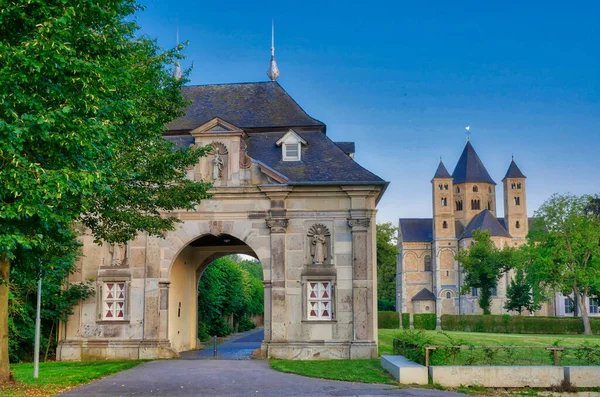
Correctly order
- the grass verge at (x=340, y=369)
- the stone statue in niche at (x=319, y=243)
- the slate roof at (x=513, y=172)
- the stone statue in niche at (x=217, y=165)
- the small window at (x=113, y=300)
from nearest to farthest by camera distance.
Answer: the grass verge at (x=340, y=369)
the stone statue in niche at (x=319, y=243)
the small window at (x=113, y=300)
the stone statue in niche at (x=217, y=165)
the slate roof at (x=513, y=172)

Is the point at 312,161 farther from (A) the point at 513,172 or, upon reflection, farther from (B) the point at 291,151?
(A) the point at 513,172

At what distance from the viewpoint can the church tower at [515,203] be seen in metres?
107

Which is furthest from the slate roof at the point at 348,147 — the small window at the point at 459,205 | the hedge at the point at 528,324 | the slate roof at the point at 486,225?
the small window at the point at 459,205

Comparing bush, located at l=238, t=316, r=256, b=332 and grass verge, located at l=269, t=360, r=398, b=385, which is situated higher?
grass verge, located at l=269, t=360, r=398, b=385

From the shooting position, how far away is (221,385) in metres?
14.6

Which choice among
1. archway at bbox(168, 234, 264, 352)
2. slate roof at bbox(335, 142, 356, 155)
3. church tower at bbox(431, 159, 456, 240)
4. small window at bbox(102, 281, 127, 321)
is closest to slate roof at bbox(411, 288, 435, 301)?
church tower at bbox(431, 159, 456, 240)

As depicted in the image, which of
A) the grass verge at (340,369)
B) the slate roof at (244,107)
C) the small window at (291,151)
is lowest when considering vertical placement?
the grass verge at (340,369)

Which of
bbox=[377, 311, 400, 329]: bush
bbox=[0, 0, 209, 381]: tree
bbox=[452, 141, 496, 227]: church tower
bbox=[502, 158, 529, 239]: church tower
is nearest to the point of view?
bbox=[0, 0, 209, 381]: tree

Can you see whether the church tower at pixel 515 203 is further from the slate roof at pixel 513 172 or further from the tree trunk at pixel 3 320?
the tree trunk at pixel 3 320

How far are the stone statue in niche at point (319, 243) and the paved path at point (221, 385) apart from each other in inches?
200

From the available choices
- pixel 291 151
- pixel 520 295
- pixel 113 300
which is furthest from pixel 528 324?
pixel 113 300

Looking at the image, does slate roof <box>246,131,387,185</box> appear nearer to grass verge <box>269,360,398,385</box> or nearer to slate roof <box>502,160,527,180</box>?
grass verge <box>269,360,398,385</box>

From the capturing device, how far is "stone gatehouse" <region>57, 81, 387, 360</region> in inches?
866

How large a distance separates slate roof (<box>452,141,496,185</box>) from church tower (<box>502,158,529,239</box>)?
14.6 ft
